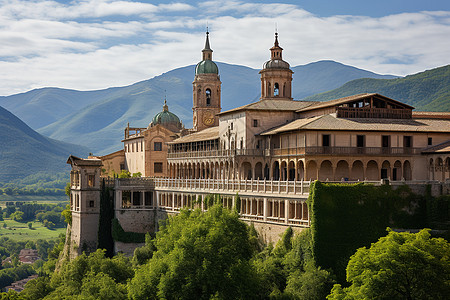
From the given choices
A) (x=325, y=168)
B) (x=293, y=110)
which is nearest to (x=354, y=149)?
(x=325, y=168)

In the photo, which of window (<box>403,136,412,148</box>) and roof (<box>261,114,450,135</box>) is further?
window (<box>403,136,412,148</box>)

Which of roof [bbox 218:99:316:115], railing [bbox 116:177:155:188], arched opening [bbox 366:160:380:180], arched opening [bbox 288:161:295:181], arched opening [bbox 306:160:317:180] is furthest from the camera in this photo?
railing [bbox 116:177:155:188]

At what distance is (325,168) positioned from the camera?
7212 centimetres

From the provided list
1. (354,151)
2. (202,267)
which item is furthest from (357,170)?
(202,267)

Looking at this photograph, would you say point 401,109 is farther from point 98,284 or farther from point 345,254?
point 98,284

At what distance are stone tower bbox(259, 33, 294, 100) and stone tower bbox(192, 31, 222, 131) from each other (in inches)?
875

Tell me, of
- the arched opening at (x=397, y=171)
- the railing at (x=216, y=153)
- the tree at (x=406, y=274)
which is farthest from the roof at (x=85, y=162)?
the tree at (x=406, y=274)

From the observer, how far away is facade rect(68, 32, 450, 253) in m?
65.9

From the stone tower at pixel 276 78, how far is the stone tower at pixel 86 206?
2833cm

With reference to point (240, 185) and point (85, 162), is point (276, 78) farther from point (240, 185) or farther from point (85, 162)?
point (240, 185)

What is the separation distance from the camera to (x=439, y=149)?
235 ft

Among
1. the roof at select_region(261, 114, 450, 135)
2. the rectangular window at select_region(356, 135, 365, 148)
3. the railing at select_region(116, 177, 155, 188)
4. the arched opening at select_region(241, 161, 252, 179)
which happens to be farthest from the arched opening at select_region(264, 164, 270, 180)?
the railing at select_region(116, 177, 155, 188)

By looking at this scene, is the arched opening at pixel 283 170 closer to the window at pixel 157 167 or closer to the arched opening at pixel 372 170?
the arched opening at pixel 372 170

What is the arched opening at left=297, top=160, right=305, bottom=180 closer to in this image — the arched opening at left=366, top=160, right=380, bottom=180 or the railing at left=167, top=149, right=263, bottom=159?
the arched opening at left=366, top=160, right=380, bottom=180
